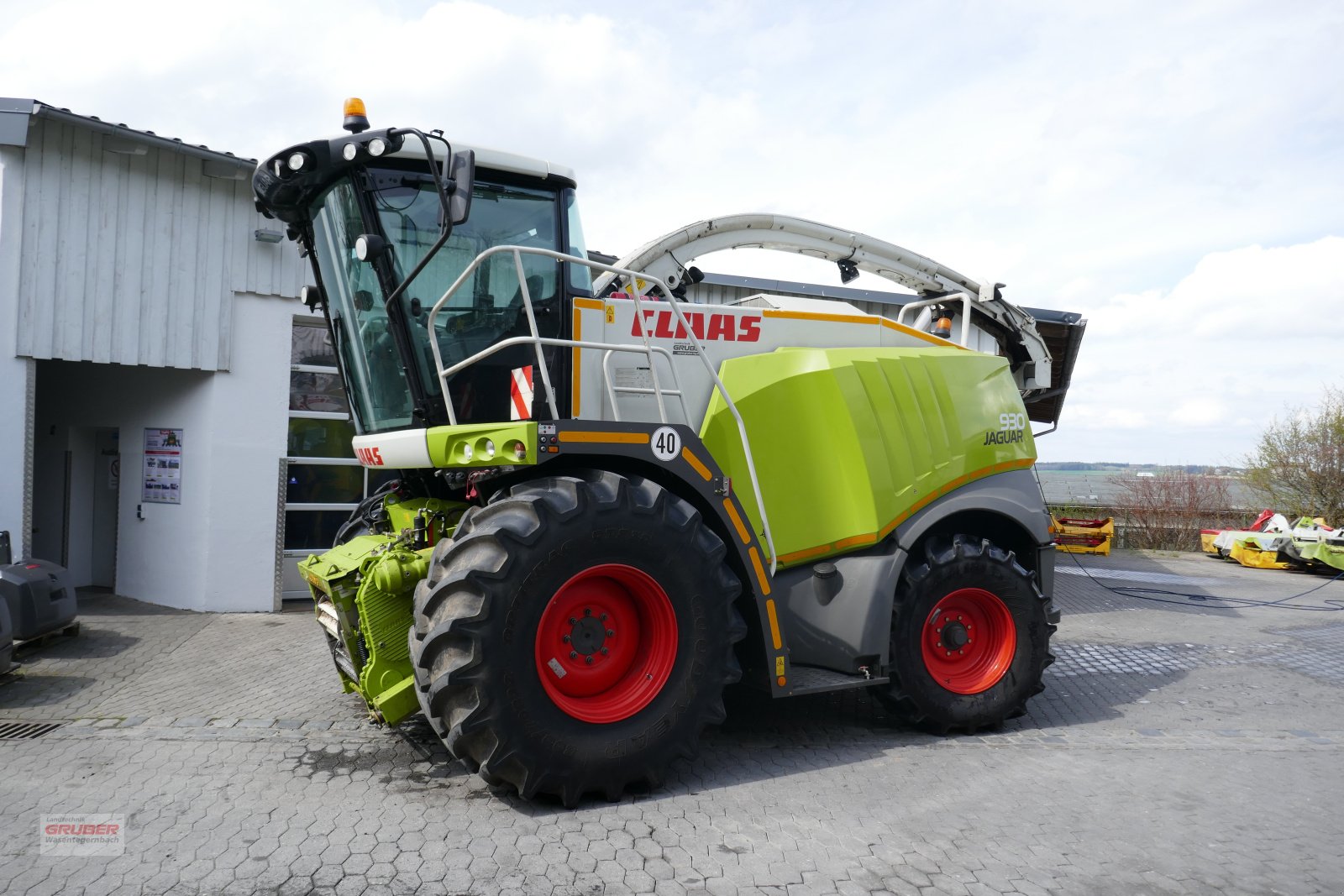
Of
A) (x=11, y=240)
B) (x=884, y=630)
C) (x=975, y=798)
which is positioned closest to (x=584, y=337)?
(x=884, y=630)

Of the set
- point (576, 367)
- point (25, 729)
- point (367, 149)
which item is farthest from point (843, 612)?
point (25, 729)

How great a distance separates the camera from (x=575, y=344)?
13.8 feet

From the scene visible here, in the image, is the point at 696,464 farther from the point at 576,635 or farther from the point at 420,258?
the point at 420,258

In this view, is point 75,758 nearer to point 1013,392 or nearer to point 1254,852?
point 1254,852

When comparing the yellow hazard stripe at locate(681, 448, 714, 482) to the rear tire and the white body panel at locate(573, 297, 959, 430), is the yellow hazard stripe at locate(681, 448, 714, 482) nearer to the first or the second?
the white body panel at locate(573, 297, 959, 430)

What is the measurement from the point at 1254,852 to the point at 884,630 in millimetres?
1917

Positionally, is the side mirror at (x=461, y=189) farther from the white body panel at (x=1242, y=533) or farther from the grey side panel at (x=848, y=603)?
the white body panel at (x=1242, y=533)

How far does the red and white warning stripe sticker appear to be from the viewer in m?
4.55

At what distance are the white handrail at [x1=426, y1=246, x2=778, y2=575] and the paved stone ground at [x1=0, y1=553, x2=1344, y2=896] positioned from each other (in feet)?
4.23

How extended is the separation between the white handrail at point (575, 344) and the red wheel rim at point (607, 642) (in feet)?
2.72

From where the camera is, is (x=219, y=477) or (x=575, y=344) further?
(x=219, y=477)

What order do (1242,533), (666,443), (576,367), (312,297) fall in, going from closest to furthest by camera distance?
(666,443) → (576,367) → (312,297) → (1242,533)

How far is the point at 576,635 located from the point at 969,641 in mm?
2703

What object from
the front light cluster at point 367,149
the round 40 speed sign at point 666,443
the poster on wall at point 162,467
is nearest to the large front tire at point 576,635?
the round 40 speed sign at point 666,443
